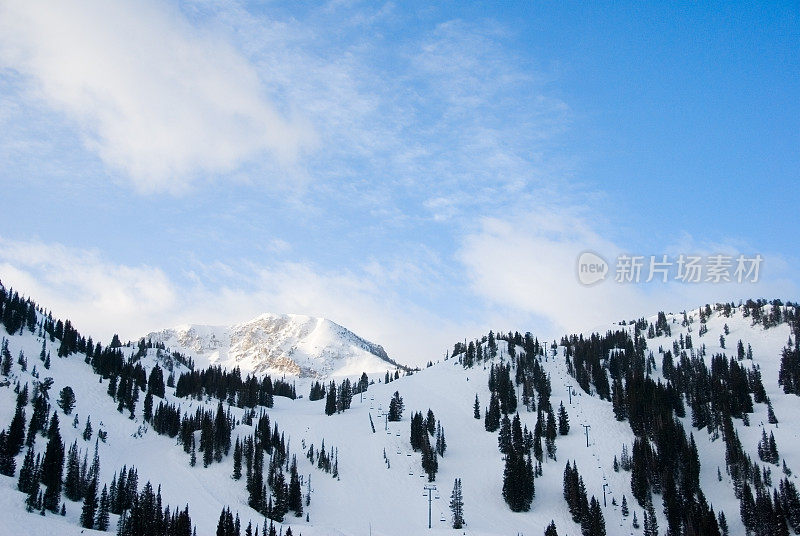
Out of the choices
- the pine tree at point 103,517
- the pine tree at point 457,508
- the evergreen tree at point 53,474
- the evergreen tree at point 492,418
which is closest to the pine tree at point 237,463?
the evergreen tree at point 53,474

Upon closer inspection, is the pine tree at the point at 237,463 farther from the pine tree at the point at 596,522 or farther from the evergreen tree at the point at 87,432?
the pine tree at the point at 596,522

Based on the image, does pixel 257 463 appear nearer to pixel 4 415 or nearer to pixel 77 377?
pixel 4 415

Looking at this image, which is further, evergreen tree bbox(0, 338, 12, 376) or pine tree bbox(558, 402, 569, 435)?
pine tree bbox(558, 402, 569, 435)

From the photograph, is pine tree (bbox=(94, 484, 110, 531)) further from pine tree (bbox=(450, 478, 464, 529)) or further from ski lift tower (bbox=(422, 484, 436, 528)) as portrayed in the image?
pine tree (bbox=(450, 478, 464, 529))

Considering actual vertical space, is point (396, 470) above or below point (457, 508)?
above

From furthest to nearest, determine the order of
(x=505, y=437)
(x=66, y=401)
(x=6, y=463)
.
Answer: (x=505, y=437) → (x=66, y=401) → (x=6, y=463)

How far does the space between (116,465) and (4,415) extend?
28256 millimetres

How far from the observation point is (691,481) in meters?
142

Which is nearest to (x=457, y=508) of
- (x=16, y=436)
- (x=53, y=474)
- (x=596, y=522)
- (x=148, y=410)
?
(x=596, y=522)

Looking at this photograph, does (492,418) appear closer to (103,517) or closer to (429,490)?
(429,490)

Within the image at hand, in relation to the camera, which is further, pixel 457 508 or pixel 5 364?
pixel 5 364

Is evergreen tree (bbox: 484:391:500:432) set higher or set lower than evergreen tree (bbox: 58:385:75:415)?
higher

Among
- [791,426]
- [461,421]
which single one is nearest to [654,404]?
[791,426]

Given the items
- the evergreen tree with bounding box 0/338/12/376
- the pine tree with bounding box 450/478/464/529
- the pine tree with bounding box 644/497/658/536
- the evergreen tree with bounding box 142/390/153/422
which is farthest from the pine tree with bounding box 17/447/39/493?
the pine tree with bounding box 644/497/658/536
